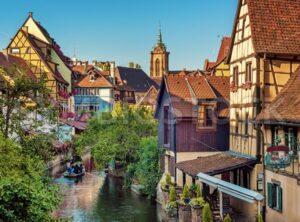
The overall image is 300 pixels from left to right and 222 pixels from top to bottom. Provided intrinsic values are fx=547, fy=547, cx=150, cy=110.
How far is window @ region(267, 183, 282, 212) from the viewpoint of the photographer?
19.8 metres

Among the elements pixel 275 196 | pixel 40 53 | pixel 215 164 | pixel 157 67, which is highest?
pixel 157 67

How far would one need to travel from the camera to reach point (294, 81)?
21500mm

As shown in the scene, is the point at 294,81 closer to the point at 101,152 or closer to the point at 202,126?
the point at 202,126

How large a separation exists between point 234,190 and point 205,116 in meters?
10.1

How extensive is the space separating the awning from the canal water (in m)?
5.67

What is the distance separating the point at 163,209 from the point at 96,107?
51891 millimetres

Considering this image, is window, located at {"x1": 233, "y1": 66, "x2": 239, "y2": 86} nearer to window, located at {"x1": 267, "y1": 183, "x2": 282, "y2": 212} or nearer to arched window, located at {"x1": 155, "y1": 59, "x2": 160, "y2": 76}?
window, located at {"x1": 267, "y1": 183, "x2": 282, "y2": 212}

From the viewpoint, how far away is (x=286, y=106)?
19703 millimetres

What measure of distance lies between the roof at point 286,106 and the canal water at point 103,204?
8.77 meters

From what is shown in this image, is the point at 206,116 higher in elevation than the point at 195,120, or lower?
higher

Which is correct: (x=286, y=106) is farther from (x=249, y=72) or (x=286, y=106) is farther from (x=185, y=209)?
(x=185, y=209)

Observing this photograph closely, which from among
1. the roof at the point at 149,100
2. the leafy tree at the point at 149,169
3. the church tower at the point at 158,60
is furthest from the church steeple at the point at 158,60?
the leafy tree at the point at 149,169

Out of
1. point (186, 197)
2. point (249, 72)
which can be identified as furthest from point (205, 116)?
point (186, 197)

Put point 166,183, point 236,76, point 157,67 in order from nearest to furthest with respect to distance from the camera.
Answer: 1. point 236,76
2. point 166,183
3. point 157,67
